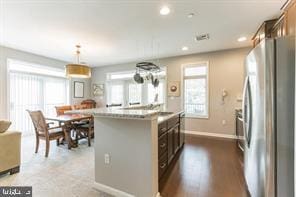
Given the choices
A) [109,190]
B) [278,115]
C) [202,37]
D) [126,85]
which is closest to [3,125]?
[109,190]

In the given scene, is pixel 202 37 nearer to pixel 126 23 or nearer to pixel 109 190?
pixel 126 23

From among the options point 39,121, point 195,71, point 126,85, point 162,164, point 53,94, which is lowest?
point 162,164

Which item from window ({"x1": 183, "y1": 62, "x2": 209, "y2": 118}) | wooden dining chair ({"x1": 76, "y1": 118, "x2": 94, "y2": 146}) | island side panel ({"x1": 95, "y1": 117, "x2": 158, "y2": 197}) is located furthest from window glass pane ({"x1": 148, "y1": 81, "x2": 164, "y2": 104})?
island side panel ({"x1": 95, "y1": 117, "x2": 158, "y2": 197})

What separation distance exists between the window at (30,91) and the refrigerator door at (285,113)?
6138 mm

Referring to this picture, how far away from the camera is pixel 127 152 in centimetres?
202

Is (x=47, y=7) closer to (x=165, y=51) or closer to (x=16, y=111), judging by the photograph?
(x=165, y=51)

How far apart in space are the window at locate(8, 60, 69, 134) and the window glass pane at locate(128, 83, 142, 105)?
103 inches

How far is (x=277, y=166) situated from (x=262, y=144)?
8.6 inches

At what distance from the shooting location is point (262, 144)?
5.24ft

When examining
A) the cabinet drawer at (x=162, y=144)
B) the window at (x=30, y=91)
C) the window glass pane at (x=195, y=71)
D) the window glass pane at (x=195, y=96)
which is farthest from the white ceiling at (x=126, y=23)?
the cabinet drawer at (x=162, y=144)

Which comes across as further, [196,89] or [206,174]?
[196,89]

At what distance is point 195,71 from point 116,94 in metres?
3.67

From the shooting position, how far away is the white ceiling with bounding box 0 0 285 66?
8.21 feet

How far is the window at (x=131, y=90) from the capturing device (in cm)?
616
